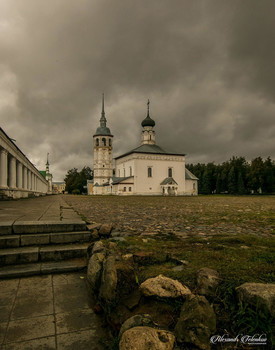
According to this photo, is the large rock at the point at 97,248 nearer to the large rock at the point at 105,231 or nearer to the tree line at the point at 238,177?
the large rock at the point at 105,231

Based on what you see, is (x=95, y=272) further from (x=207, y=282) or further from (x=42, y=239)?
(x=42, y=239)

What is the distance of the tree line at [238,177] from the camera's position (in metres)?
71.6

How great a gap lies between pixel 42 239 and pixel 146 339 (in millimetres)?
2984

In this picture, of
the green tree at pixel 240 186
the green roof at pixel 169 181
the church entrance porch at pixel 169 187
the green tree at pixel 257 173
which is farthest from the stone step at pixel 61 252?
the green tree at pixel 240 186

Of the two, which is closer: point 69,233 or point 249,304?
point 249,304

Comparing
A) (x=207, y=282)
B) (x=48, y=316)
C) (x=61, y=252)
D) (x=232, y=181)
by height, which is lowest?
(x=48, y=316)

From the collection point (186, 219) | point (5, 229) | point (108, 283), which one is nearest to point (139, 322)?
point (108, 283)

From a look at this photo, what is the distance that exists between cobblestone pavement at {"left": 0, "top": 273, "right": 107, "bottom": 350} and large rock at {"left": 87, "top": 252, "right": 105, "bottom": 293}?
168 mm

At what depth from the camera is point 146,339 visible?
5.16ft

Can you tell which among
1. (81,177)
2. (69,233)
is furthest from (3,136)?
(81,177)

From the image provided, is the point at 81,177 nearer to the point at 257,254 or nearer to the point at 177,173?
the point at 177,173

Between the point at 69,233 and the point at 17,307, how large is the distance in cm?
193

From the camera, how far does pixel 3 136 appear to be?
693 inches

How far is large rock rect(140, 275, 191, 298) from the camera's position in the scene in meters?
2.08
